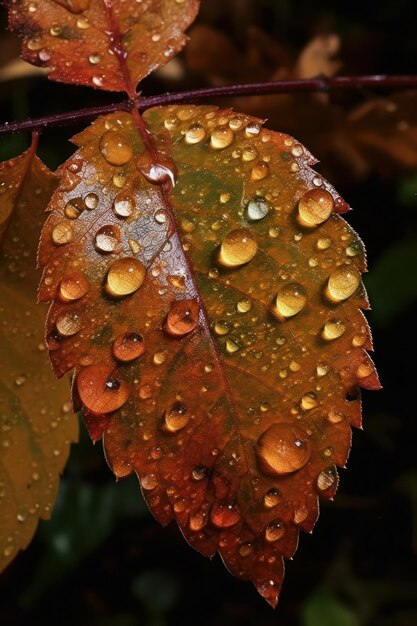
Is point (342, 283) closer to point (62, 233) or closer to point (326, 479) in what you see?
point (326, 479)

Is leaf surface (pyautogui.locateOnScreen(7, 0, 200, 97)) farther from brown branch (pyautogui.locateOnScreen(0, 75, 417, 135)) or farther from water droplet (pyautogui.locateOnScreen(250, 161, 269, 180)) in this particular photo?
water droplet (pyautogui.locateOnScreen(250, 161, 269, 180))

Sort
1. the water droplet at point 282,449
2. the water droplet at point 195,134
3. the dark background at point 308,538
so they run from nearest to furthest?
1. the water droplet at point 282,449
2. the water droplet at point 195,134
3. the dark background at point 308,538

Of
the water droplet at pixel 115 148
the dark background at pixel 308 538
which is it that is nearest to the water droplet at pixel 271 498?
the water droplet at pixel 115 148

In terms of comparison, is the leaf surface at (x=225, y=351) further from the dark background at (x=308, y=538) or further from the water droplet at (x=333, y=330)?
the dark background at (x=308, y=538)

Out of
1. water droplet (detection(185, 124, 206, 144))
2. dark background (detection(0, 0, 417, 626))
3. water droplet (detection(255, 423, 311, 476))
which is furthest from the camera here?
dark background (detection(0, 0, 417, 626))

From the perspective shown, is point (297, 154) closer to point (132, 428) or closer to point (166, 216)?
point (166, 216)

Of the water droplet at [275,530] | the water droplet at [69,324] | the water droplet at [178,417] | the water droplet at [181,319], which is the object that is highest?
the water droplet at [69,324]

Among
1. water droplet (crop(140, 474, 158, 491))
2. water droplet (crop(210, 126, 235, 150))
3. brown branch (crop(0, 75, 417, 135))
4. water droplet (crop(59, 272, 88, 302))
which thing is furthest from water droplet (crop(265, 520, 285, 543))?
brown branch (crop(0, 75, 417, 135))
